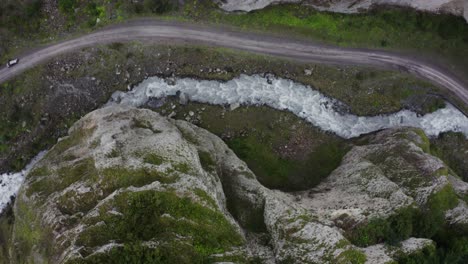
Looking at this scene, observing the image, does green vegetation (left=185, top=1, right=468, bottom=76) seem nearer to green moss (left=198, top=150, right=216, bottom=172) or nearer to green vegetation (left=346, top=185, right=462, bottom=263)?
green moss (left=198, top=150, right=216, bottom=172)

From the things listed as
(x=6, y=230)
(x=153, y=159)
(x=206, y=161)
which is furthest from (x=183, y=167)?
(x=6, y=230)

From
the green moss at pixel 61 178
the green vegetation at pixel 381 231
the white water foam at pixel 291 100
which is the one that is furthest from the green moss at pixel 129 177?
the green vegetation at pixel 381 231

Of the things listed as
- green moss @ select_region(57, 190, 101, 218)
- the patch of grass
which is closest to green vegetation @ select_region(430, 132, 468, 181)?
the patch of grass

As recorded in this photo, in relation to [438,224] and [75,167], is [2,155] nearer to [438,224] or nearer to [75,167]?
[75,167]

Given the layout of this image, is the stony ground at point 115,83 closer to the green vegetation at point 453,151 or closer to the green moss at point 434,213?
the green vegetation at point 453,151

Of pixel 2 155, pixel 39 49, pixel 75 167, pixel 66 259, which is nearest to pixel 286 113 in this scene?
pixel 75 167
